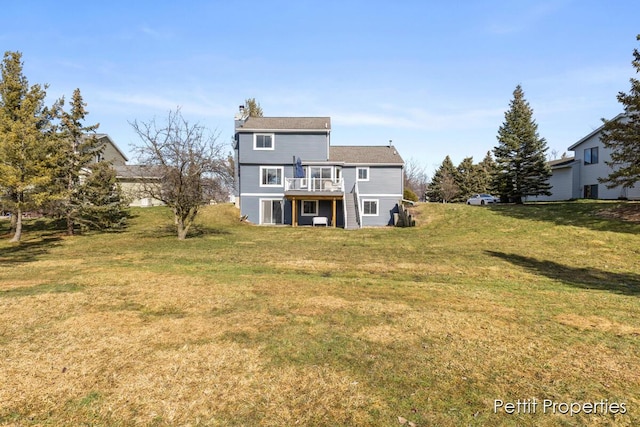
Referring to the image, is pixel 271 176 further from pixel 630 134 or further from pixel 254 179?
pixel 630 134

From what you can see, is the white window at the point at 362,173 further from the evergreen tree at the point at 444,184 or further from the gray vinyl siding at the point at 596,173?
the evergreen tree at the point at 444,184

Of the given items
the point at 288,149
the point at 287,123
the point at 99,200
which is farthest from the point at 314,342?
the point at 287,123

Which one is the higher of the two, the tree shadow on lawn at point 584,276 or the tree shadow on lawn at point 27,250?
the tree shadow on lawn at point 27,250

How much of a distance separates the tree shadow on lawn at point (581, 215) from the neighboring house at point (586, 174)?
1061 cm

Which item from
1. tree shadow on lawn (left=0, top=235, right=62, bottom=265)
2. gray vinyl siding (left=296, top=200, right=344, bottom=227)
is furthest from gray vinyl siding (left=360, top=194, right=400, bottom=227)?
tree shadow on lawn (left=0, top=235, right=62, bottom=265)

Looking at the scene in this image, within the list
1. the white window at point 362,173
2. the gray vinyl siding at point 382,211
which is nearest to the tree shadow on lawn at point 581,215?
the gray vinyl siding at point 382,211

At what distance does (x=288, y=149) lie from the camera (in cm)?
3070

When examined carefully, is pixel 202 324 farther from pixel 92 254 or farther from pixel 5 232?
pixel 5 232

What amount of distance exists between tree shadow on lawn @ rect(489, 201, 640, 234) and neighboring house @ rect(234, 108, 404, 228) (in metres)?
9.86

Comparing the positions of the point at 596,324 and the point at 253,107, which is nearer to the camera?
the point at 596,324

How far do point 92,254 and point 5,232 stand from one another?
15.2 metres

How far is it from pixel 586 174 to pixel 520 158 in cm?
654

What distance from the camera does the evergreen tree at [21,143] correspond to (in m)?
17.5

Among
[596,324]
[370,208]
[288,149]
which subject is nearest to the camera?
[596,324]
